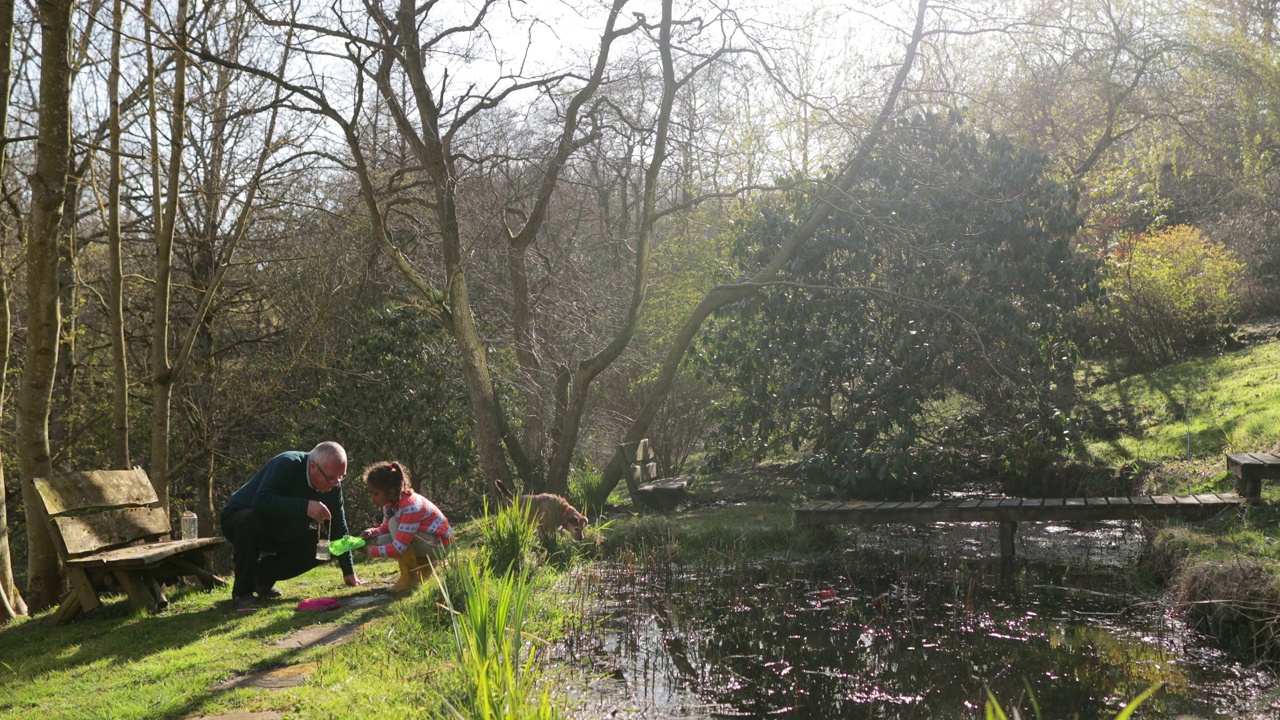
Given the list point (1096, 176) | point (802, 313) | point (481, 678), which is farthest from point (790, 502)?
point (1096, 176)

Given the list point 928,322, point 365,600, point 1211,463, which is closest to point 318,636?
point 365,600

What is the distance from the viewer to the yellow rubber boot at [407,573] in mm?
7277

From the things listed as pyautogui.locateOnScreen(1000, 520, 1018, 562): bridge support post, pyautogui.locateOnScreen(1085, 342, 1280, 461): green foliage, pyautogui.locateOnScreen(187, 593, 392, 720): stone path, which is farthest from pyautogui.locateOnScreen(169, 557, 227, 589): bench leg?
pyautogui.locateOnScreen(1085, 342, 1280, 461): green foliage

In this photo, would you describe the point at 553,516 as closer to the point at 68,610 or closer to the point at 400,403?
the point at 68,610

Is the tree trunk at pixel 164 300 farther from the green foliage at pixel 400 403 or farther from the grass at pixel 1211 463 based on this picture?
the grass at pixel 1211 463

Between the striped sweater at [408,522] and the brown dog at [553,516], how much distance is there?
5.38ft

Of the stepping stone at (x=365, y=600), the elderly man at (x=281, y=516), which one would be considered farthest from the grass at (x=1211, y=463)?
the elderly man at (x=281, y=516)

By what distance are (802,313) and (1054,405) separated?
3079 mm

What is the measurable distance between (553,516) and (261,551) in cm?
279

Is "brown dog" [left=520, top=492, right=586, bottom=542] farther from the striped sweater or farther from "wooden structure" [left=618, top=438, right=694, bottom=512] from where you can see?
"wooden structure" [left=618, top=438, right=694, bottom=512]

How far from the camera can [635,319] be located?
12336 millimetres

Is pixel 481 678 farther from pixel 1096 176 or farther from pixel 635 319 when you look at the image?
pixel 1096 176

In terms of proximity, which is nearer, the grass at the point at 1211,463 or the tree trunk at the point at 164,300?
the grass at the point at 1211,463

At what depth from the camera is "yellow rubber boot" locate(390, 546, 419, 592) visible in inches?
287
